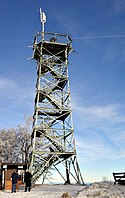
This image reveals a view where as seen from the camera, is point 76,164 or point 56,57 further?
point 56,57

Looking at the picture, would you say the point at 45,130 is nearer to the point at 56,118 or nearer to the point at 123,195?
the point at 56,118

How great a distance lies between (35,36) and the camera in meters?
28.1

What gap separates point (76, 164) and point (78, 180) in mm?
1513

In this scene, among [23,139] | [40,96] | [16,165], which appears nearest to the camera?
[16,165]

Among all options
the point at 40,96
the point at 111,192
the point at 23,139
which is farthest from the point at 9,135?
the point at 111,192

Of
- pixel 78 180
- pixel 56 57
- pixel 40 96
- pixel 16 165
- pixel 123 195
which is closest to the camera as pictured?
pixel 123 195

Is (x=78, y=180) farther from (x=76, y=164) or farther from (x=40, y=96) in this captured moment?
(x=40, y=96)

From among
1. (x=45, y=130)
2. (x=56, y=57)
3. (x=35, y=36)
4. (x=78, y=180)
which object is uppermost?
(x=35, y=36)

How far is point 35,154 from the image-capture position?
23.0 meters

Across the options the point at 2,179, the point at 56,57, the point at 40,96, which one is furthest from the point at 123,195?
the point at 56,57

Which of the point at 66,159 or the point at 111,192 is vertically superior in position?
the point at 66,159

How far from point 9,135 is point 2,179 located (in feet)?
66.2

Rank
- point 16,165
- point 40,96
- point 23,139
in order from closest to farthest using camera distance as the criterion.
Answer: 1. point 16,165
2. point 40,96
3. point 23,139

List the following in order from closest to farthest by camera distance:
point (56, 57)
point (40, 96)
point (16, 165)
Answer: point (16, 165), point (40, 96), point (56, 57)
